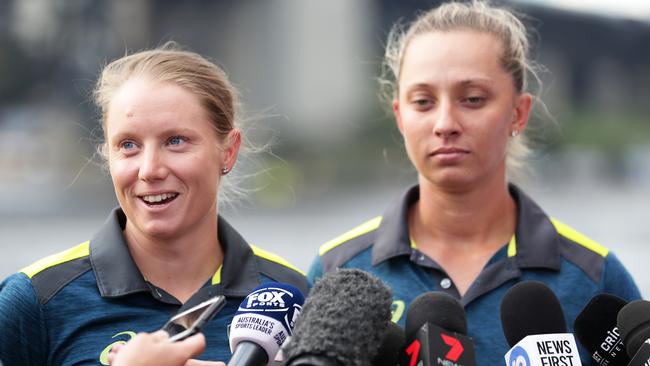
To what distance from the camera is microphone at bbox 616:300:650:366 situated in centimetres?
247

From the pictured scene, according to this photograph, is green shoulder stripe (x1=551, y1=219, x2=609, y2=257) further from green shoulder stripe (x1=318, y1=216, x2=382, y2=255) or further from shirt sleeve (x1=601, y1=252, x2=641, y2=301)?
green shoulder stripe (x1=318, y1=216, x2=382, y2=255)

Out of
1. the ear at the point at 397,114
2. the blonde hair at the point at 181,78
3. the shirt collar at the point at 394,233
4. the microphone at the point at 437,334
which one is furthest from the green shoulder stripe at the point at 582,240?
the blonde hair at the point at 181,78

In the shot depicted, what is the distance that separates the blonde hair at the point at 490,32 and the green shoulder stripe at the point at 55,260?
141 centimetres

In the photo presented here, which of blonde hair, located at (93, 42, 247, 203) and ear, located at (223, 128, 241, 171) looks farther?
ear, located at (223, 128, 241, 171)

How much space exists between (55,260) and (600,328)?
64.3 inches

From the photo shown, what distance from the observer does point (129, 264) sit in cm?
303

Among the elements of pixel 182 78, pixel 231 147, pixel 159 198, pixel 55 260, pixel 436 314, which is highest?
pixel 182 78

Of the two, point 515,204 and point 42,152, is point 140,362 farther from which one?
point 42,152

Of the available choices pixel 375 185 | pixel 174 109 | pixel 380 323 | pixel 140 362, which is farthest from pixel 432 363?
pixel 375 185

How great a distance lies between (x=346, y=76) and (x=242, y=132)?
24874 millimetres

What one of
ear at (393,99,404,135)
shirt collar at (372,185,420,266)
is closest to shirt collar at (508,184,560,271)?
shirt collar at (372,185,420,266)

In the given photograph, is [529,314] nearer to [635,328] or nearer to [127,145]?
[635,328]

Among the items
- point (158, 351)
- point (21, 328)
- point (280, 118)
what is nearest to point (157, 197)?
point (21, 328)

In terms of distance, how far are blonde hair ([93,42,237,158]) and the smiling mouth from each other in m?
0.29
